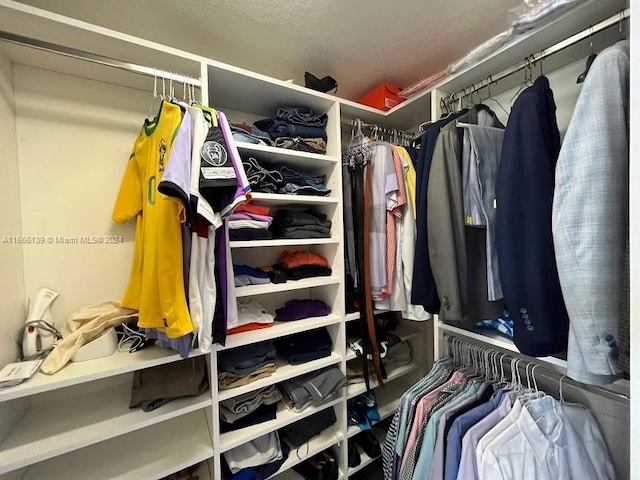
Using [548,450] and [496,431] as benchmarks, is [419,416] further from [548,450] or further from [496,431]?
[548,450]

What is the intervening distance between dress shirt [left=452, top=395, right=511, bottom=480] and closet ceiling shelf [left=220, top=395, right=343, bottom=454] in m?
0.60

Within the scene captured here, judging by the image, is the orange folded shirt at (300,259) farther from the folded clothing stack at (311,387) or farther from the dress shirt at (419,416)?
the dress shirt at (419,416)

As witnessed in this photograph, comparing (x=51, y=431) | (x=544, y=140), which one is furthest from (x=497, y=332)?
(x=51, y=431)

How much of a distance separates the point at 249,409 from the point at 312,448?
41 centimetres

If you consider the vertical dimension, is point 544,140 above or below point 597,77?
below

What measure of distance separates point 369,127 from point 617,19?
3.28 feet

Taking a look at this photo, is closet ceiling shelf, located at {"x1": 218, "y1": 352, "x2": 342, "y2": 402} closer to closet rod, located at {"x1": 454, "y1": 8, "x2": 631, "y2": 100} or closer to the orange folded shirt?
the orange folded shirt

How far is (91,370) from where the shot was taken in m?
0.82

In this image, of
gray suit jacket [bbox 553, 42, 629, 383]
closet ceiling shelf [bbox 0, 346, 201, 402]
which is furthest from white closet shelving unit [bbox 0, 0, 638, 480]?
gray suit jacket [bbox 553, 42, 629, 383]

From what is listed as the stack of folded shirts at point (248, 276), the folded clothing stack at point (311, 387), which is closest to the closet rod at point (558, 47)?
the stack of folded shirts at point (248, 276)

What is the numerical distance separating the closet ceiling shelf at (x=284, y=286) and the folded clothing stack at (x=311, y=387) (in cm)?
46

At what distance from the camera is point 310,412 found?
124cm

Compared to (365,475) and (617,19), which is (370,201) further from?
(365,475)

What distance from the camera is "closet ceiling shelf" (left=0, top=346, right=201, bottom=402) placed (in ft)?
2.38
